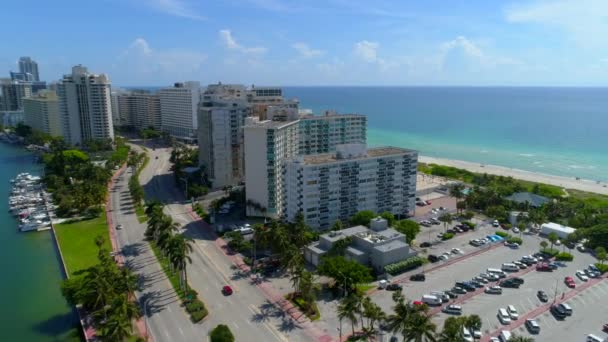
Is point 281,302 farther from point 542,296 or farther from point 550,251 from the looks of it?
point 550,251

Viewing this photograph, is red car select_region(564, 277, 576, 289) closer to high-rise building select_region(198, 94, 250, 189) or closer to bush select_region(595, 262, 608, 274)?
bush select_region(595, 262, 608, 274)

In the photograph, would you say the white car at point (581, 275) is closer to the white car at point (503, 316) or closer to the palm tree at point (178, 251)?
the white car at point (503, 316)

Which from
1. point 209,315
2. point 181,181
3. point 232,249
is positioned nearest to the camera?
point 209,315

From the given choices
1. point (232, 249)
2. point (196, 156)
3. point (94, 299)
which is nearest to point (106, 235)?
point (232, 249)

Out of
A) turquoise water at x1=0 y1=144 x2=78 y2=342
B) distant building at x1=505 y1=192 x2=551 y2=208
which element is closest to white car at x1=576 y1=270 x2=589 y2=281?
distant building at x1=505 y1=192 x2=551 y2=208

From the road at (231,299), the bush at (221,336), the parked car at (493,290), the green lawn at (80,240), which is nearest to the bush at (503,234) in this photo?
the parked car at (493,290)

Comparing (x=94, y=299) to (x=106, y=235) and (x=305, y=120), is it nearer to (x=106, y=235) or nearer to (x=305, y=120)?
(x=106, y=235)

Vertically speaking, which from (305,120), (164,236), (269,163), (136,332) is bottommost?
(136,332)
